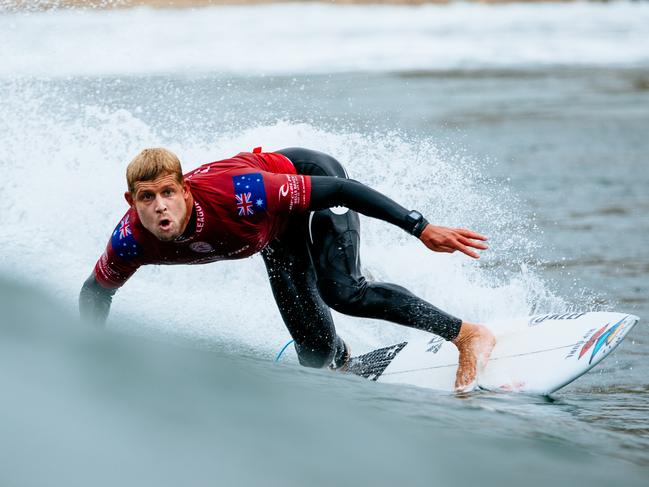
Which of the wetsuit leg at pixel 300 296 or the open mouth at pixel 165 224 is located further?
the wetsuit leg at pixel 300 296

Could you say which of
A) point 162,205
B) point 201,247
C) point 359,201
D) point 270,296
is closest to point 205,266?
point 270,296

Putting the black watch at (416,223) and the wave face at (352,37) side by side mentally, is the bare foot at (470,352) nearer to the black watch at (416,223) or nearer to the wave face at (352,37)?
the black watch at (416,223)

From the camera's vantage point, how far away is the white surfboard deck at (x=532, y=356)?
231 inches

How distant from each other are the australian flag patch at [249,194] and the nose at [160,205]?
0.41 meters

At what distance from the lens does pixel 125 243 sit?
17.2 feet

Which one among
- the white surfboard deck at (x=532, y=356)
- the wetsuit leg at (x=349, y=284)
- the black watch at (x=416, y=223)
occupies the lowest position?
the white surfboard deck at (x=532, y=356)

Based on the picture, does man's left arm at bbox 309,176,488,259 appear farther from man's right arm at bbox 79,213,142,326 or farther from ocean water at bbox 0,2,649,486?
man's right arm at bbox 79,213,142,326

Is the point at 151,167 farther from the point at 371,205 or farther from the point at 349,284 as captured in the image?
the point at 349,284

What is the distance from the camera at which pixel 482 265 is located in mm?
9469

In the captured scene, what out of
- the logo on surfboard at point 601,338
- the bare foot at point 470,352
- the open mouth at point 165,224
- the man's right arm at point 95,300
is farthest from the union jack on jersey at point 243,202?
the logo on surfboard at point 601,338

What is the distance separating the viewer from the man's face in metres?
4.93

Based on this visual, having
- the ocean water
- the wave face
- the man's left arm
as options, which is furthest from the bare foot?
the wave face

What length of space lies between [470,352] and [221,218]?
168 cm

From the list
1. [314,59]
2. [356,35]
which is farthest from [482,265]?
[356,35]
